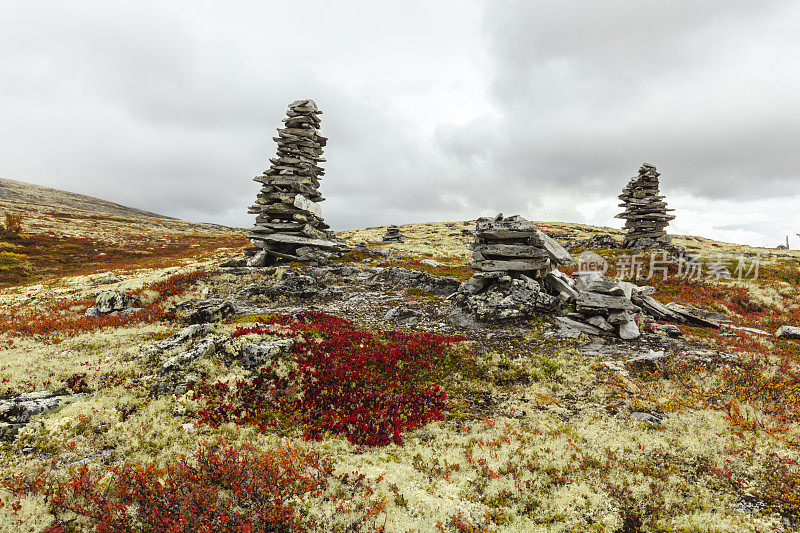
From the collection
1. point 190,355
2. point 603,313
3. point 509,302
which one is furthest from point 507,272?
point 190,355

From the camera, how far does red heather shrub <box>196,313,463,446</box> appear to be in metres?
10.4

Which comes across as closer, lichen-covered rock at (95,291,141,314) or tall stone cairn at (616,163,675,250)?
lichen-covered rock at (95,291,141,314)

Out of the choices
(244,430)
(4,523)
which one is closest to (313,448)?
(244,430)

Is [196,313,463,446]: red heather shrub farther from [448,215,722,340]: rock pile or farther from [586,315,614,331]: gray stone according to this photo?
[586,315,614,331]: gray stone

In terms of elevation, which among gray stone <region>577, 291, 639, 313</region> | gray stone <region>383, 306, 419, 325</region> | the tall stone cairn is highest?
the tall stone cairn

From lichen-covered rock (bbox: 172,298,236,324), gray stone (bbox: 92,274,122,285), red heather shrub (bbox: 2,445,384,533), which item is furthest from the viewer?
gray stone (bbox: 92,274,122,285)

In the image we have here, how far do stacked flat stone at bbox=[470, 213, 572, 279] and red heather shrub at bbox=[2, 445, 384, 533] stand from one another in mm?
17799

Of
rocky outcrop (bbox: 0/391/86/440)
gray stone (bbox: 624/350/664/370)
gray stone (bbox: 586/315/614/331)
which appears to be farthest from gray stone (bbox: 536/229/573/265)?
rocky outcrop (bbox: 0/391/86/440)

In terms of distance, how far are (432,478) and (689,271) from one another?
38.1m

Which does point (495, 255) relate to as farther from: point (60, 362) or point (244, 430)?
A: point (60, 362)

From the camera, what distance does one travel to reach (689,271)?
34.0 meters

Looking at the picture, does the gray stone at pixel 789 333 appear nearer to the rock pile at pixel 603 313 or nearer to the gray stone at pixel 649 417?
the rock pile at pixel 603 313

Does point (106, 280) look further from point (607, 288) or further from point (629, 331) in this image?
point (629, 331)

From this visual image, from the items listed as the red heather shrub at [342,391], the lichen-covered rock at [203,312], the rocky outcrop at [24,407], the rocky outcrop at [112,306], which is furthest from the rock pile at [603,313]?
the rocky outcrop at [112,306]
